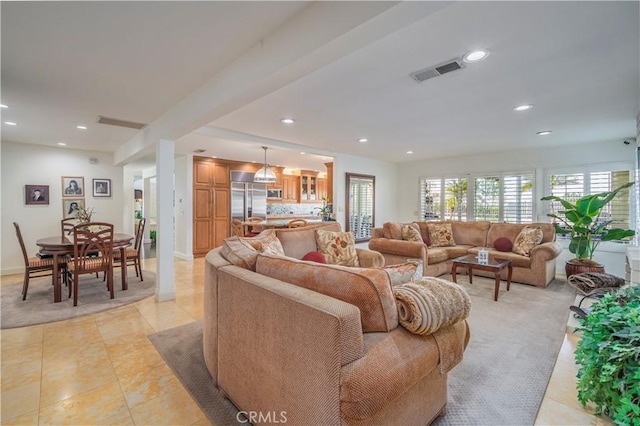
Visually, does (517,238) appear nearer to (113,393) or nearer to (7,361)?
(113,393)

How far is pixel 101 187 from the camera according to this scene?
5.85 meters

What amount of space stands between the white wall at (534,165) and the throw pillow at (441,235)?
1.67 metres

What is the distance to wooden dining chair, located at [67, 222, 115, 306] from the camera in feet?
11.3

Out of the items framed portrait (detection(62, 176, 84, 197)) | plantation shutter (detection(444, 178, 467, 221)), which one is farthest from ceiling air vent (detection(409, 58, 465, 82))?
framed portrait (detection(62, 176, 84, 197))

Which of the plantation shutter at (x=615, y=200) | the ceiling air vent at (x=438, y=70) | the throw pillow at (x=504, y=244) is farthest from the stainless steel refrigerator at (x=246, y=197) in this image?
the plantation shutter at (x=615, y=200)

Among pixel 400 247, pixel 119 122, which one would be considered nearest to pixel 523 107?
pixel 400 247

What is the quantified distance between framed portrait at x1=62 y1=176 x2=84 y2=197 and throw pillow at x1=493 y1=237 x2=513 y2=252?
782cm

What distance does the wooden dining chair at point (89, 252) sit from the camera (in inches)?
136

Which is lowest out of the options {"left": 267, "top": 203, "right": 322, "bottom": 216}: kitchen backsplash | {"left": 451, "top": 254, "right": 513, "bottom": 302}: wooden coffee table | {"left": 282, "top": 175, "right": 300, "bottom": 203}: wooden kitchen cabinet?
{"left": 451, "top": 254, "right": 513, "bottom": 302}: wooden coffee table

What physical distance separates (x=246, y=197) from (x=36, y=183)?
3846 millimetres

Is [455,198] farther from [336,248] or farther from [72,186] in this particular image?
[72,186]

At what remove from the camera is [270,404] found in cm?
141

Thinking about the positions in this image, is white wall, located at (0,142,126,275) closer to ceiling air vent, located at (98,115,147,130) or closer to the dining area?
the dining area

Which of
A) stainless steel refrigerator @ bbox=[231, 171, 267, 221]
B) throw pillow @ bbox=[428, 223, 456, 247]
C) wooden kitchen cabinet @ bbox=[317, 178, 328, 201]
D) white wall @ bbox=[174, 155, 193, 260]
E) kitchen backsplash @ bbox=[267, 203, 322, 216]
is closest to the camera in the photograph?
throw pillow @ bbox=[428, 223, 456, 247]
